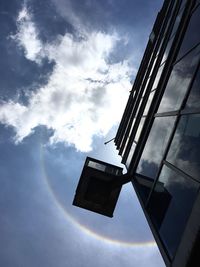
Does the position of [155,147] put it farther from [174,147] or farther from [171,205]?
[171,205]

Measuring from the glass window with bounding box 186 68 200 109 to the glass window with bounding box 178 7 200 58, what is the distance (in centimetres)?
186

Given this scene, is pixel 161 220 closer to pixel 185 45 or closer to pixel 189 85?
pixel 189 85

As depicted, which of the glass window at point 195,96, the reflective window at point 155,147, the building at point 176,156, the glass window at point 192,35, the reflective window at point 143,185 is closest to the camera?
the building at point 176,156

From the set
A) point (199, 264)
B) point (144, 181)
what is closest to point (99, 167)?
point (144, 181)

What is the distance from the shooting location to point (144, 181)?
11188 millimetres

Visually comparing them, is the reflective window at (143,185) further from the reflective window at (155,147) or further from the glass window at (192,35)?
the glass window at (192,35)

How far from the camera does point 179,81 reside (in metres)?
9.96

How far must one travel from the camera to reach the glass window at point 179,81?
886 centimetres

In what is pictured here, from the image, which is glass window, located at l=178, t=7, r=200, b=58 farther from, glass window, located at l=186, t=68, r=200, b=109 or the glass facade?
glass window, located at l=186, t=68, r=200, b=109

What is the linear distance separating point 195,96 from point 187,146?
60.5 inches

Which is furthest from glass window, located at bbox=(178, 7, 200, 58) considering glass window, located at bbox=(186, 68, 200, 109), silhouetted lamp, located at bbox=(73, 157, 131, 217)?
silhouetted lamp, located at bbox=(73, 157, 131, 217)

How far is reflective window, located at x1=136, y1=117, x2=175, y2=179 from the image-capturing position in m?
9.75

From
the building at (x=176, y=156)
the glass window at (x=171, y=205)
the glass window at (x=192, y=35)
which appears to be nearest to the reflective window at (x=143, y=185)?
the building at (x=176, y=156)

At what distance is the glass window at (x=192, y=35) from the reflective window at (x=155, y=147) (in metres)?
2.78
